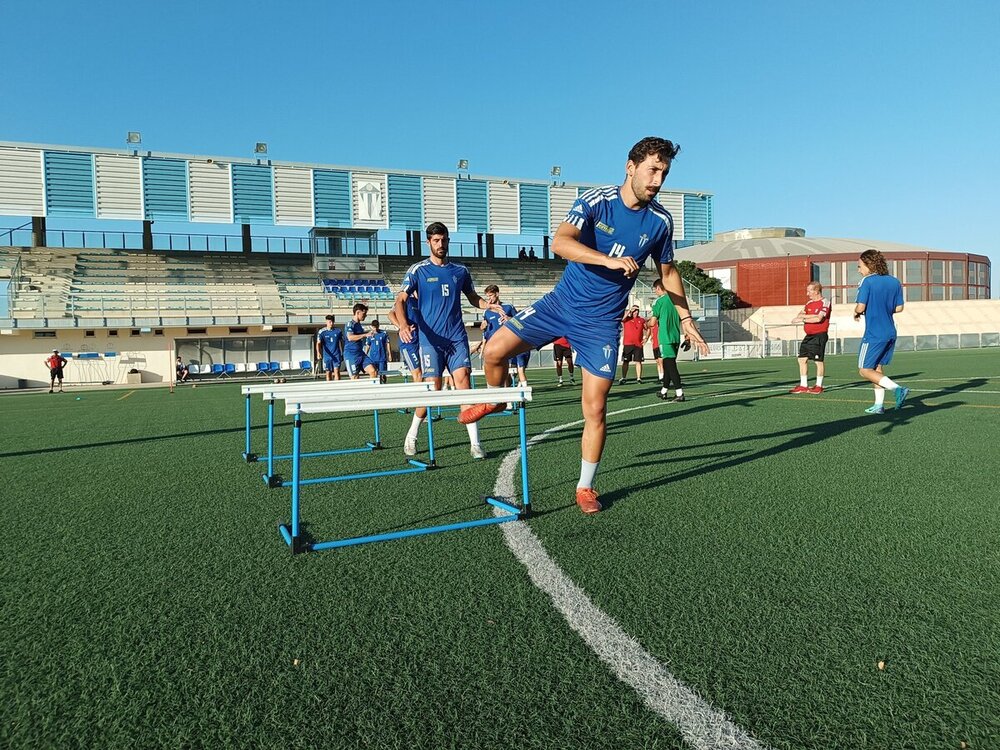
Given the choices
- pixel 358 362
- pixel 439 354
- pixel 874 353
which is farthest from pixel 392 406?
pixel 358 362

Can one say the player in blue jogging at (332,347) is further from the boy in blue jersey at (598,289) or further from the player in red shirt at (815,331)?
the boy in blue jersey at (598,289)

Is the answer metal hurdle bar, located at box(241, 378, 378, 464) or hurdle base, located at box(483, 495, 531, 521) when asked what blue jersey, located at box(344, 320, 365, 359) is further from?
hurdle base, located at box(483, 495, 531, 521)

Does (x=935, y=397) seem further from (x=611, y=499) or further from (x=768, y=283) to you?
(x=768, y=283)

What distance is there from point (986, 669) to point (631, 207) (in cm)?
294

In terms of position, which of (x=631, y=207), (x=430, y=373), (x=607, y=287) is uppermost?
(x=631, y=207)

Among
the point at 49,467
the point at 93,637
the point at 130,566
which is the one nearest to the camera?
the point at 93,637

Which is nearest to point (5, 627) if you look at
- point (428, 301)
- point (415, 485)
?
point (415, 485)

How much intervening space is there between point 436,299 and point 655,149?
330 centimetres

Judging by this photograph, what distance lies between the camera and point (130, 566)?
3195 mm

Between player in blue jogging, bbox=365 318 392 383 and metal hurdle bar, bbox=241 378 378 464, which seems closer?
metal hurdle bar, bbox=241 378 378 464

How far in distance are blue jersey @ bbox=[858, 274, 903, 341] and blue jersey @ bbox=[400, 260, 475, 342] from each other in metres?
5.38

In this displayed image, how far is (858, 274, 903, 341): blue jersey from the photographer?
875 cm

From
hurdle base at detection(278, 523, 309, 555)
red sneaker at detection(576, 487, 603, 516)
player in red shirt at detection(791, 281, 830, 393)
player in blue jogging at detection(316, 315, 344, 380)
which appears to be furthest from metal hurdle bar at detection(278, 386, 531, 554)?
player in blue jogging at detection(316, 315, 344, 380)

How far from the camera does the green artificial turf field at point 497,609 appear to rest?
1842 mm
